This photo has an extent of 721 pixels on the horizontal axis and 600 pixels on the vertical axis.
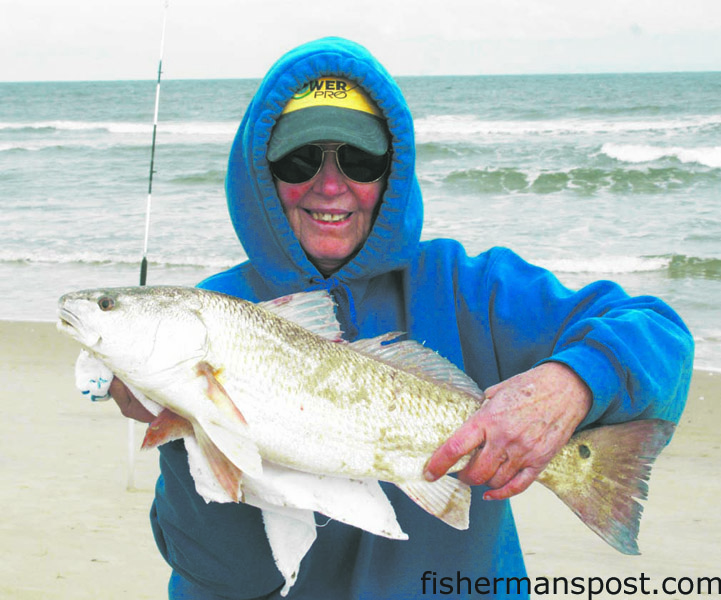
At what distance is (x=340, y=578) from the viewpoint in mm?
2436

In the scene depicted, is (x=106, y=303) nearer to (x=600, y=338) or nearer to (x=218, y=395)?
(x=218, y=395)

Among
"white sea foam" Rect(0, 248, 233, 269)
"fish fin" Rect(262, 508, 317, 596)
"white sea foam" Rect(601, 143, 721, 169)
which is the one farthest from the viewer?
"white sea foam" Rect(601, 143, 721, 169)

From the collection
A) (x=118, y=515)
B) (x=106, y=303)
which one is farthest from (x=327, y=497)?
(x=118, y=515)

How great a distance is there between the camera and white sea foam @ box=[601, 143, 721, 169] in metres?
19.4

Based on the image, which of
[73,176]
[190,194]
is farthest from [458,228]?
[73,176]

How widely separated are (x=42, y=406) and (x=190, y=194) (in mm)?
10674

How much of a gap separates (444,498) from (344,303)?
683 mm

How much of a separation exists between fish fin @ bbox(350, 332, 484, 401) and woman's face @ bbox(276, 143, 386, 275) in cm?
43

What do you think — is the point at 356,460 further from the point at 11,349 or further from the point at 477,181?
the point at 477,181

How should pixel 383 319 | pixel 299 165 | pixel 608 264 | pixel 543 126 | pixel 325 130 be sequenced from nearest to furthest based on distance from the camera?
pixel 325 130
pixel 299 165
pixel 383 319
pixel 608 264
pixel 543 126

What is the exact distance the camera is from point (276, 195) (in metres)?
2.48

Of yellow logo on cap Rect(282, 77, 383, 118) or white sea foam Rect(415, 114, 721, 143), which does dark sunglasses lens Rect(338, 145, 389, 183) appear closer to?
yellow logo on cap Rect(282, 77, 383, 118)

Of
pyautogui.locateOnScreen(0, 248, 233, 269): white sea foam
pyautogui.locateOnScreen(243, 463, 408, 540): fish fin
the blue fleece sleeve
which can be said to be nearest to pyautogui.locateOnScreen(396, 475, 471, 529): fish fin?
pyautogui.locateOnScreen(243, 463, 408, 540): fish fin

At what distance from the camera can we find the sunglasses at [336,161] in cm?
240
